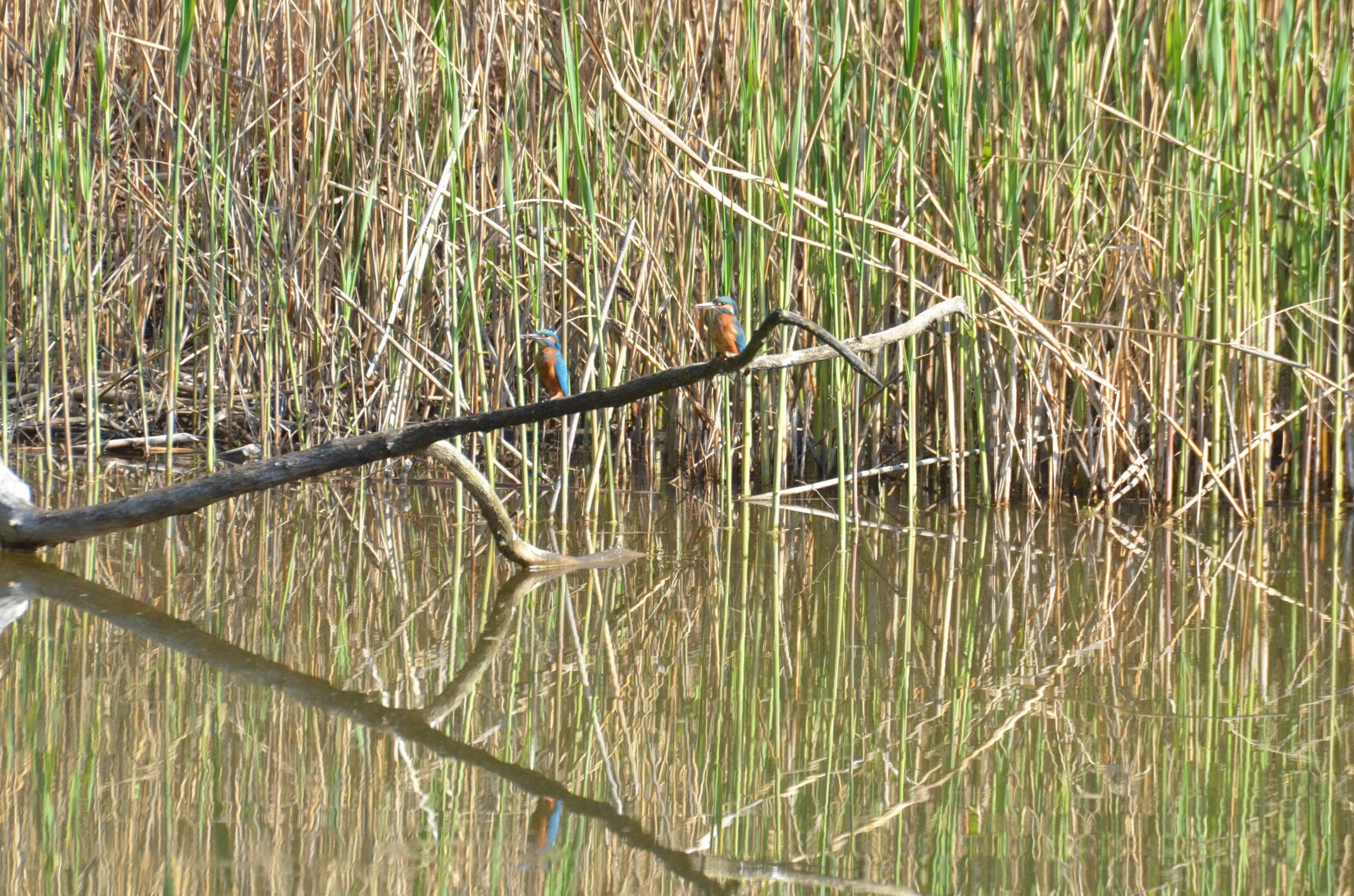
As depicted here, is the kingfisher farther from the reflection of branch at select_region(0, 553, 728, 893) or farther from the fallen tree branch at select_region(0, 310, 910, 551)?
the reflection of branch at select_region(0, 553, 728, 893)

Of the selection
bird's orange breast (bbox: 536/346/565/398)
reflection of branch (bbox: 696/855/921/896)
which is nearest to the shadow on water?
reflection of branch (bbox: 696/855/921/896)

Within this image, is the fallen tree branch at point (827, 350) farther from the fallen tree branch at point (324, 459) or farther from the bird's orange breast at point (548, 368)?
the bird's orange breast at point (548, 368)

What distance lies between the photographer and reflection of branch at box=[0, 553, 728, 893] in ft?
6.29

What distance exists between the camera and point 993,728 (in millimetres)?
2355

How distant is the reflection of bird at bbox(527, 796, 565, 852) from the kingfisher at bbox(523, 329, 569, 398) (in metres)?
2.09

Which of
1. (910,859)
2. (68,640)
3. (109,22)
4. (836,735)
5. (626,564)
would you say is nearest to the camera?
(910,859)

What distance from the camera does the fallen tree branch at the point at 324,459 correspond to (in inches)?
Result: 104

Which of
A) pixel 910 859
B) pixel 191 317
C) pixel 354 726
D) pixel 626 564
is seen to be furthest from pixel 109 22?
pixel 910 859

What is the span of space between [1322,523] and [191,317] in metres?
4.37

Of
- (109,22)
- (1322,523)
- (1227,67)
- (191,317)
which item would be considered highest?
(109,22)

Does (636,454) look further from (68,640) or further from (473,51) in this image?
(68,640)

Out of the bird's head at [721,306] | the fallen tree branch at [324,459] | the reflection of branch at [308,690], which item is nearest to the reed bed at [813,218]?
the bird's head at [721,306]

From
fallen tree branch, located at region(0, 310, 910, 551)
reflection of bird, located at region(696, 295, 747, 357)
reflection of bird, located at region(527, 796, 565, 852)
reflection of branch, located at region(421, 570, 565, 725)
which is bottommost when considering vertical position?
reflection of branch, located at region(421, 570, 565, 725)

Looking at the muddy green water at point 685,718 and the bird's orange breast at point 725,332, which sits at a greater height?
the bird's orange breast at point 725,332
